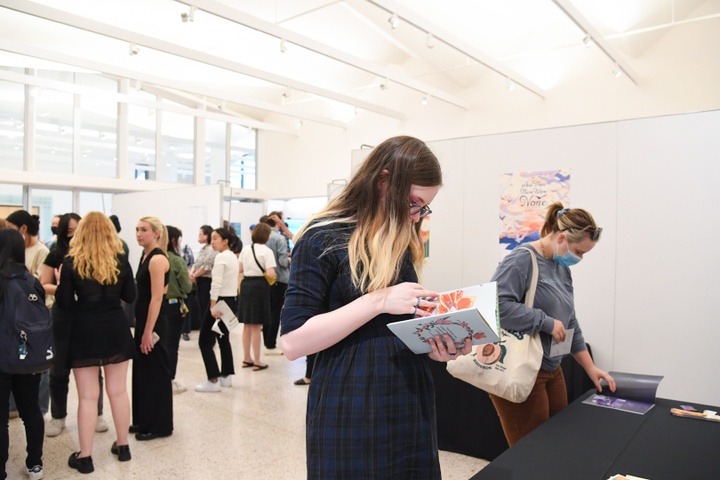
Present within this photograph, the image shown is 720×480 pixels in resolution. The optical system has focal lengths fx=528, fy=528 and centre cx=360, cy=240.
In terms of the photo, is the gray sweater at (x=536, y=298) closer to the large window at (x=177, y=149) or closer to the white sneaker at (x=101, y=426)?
the white sneaker at (x=101, y=426)

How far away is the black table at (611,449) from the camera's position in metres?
1.61

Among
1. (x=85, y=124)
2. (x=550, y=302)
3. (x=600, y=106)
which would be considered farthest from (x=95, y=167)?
(x=550, y=302)

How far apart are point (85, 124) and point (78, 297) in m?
8.57

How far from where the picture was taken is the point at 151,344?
11.1 ft

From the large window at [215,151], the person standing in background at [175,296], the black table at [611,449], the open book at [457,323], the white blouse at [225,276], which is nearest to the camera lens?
the open book at [457,323]

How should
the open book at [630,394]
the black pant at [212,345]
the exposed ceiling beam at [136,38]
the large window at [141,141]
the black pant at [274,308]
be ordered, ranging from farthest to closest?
the large window at [141,141], the black pant at [274,308], the exposed ceiling beam at [136,38], the black pant at [212,345], the open book at [630,394]

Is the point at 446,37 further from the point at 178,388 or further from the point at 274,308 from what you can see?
the point at 178,388

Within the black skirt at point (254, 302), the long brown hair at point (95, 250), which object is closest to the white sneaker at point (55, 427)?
the long brown hair at point (95, 250)

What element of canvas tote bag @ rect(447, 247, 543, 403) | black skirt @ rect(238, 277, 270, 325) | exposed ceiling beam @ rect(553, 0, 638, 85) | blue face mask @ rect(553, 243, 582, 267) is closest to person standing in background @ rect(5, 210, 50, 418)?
black skirt @ rect(238, 277, 270, 325)

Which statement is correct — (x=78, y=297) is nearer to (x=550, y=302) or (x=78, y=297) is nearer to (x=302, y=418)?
(x=302, y=418)

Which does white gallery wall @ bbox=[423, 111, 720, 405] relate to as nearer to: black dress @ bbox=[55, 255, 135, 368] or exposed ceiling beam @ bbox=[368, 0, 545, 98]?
exposed ceiling beam @ bbox=[368, 0, 545, 98]

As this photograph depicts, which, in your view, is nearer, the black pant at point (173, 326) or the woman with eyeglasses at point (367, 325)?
the woman with eyeglasses at point (367, 325)

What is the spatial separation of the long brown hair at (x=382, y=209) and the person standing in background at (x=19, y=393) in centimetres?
213

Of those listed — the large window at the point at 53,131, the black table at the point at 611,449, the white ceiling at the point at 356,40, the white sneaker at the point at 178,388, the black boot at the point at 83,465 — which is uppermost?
the white ceiling at the point at 356,40
